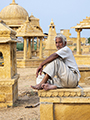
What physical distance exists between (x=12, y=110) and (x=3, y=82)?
2.67 ft

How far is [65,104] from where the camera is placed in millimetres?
4125

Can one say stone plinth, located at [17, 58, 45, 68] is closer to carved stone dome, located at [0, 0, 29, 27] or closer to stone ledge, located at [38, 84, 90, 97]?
carved stone dome, located at [0, 0, 29, 27]

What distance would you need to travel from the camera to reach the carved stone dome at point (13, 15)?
2295 cm

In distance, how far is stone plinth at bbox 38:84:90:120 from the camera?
4.08 m

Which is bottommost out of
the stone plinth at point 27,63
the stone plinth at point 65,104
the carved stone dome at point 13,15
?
the stone plinth at point 27,63

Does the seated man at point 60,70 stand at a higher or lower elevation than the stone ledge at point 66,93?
higher

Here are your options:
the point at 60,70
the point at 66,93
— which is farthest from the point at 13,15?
the point at 66,93

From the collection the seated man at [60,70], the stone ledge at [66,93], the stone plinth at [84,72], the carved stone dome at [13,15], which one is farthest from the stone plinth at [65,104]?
the carved stone dome at [13,15]

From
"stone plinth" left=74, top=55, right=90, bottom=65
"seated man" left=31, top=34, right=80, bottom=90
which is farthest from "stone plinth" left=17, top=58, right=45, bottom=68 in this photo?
"seated man" left=31, top=34, right=80, bottom=90

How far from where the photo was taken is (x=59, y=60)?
4.15 m

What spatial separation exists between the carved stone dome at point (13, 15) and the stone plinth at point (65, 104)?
19.4 metres

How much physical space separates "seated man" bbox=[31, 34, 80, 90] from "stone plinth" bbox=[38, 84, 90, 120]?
14 centimetres

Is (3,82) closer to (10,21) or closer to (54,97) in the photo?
(54,97)

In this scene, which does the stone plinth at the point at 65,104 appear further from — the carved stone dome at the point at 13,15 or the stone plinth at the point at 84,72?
the carved stone dome at the point at 13,15
